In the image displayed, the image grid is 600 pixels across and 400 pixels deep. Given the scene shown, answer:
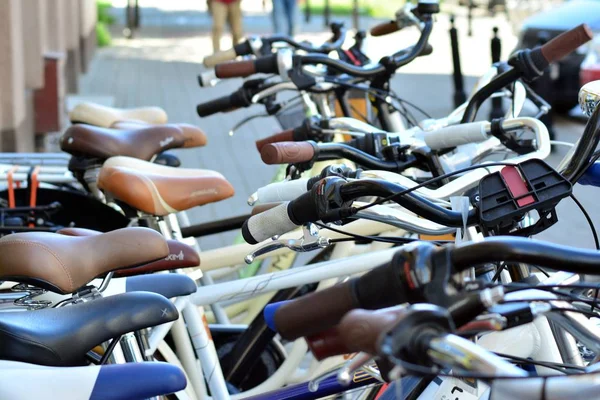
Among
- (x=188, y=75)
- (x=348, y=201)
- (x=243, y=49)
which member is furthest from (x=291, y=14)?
(x=348, y=201)

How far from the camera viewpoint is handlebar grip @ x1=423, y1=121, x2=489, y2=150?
107 inches

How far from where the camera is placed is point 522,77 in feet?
10.9

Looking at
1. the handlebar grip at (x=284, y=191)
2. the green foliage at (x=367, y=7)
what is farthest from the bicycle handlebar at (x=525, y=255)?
the green foliage at (x=367, y=7)

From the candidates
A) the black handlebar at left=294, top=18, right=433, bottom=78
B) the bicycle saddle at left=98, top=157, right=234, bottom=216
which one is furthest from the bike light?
the bicycle saddle at left=98, top=157, right=234, bottom=216

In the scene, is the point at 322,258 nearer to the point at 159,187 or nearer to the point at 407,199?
the point at 159,187

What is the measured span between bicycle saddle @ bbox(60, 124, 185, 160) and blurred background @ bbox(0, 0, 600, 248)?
41.1 inches

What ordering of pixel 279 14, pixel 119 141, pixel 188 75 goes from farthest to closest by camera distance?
1. pixel 188 75
2. pixel 279 14
3. pixel 119 141

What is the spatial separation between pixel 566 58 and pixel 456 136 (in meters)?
8.16

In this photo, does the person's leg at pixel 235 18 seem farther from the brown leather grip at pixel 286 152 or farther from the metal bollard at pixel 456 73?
the brown leather grip at pixel 286 152

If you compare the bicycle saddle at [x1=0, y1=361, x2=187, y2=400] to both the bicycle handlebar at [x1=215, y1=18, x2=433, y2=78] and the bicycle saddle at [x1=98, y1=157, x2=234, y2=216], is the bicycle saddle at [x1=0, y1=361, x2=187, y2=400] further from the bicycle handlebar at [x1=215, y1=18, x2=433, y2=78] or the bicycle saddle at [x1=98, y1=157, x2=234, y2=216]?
the bicycle handlebar at [x1=215, y1=18, x2=433, y2=78]

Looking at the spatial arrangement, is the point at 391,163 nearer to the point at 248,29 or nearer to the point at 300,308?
the point at 300,308

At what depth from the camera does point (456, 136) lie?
2.75m

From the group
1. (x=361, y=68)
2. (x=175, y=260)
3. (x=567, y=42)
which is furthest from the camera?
(x=361, y=68)

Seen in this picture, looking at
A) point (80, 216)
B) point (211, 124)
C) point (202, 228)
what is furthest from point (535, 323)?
point (211, 124)
